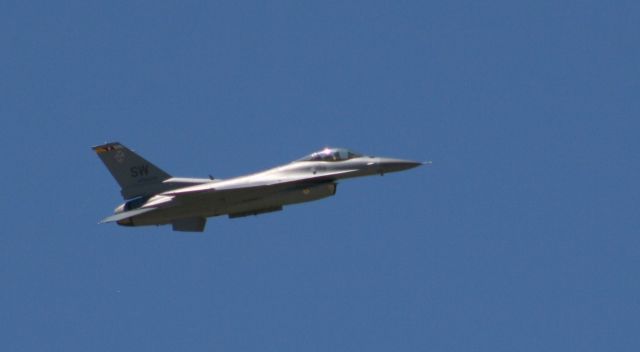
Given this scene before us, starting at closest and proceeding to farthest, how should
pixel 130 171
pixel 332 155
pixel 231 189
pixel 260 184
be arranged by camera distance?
pixel 231 189, pixel 260 184, pixel 332 155, pixel 130 171

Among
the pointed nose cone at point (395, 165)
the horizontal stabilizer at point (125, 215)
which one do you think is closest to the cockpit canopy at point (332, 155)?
the pointed nose cone at point (395, 165)

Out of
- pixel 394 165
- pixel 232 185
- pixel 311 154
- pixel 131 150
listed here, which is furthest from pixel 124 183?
pixel 394 165

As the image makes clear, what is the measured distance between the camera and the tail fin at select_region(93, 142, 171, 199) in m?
31.0

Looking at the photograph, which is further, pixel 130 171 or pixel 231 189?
pixel 130 171

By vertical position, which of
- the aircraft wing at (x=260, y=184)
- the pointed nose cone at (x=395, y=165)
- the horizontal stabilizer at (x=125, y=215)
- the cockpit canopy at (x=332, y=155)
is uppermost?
the cockpit canopy at (x=332, y=155)

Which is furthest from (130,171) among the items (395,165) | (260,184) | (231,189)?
(395,165)

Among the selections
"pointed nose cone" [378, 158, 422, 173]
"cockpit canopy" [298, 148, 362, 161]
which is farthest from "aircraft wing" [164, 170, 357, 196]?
"pointed nose cone" [378, 158, 422, 173]

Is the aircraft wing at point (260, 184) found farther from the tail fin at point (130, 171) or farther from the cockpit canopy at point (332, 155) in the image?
the tail fin at point (130, 171)

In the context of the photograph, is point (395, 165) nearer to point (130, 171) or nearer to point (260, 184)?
point (260, 184)

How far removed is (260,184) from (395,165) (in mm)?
4644

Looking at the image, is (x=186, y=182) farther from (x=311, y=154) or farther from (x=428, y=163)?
(x=428, y=163)

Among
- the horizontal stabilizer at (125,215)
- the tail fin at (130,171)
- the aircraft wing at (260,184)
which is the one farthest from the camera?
the tail fin at (130,171)

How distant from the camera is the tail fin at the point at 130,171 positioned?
31.0 metres

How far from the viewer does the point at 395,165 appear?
30.3 meters
